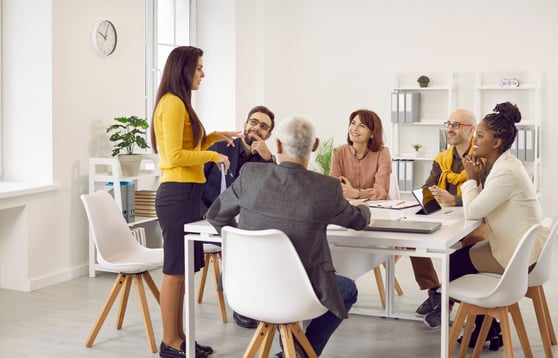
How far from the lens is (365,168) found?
462 centimetres

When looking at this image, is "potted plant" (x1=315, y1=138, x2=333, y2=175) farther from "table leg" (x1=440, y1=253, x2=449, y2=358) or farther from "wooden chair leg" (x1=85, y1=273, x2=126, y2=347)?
"table leg" (x1=440, y1=253, x2=449, y2=358)

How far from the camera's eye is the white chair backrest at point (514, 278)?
3174 millimetres

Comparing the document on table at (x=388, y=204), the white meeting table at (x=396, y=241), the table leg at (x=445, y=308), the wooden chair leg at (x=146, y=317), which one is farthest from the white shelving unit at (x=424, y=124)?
the table leg at (x=445, y=308)

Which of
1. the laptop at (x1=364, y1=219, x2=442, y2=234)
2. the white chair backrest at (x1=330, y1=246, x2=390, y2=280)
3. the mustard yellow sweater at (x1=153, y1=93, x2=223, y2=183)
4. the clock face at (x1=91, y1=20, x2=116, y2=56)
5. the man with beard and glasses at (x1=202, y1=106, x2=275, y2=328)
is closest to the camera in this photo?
the laptop at (x1=364, y1=219, x2=442, y2=234)

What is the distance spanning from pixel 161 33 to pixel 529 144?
3552mm

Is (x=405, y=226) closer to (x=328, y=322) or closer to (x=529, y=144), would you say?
(x=328, y=322)

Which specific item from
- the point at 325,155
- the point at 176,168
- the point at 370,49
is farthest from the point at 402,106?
the point at 176,168

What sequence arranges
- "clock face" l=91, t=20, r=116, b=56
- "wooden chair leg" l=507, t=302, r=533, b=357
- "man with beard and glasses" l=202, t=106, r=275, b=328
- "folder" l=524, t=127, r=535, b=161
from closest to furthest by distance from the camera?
"wooden chair leg" l=507, t=302, r=533, b=357
"man with beard and glasses" l=202, t=106, r=275, b=328
"clock face" l=91, t=20, r=116, b=56
"folder" l=524, t=127, r=535, b=161

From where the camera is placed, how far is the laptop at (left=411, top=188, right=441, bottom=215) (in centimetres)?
388

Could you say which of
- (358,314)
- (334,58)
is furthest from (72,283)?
(334,58)

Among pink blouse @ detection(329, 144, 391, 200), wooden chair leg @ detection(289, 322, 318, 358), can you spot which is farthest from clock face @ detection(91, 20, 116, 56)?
wooden chair leg @ detection(289, 322, 318, 358)

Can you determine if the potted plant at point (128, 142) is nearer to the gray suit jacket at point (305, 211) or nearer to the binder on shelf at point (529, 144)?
the gray suit jacket at point (305, 211)

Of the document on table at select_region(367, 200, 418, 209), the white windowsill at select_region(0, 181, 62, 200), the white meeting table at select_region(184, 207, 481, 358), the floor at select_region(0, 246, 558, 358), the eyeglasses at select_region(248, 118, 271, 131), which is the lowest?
the floor at select_region(0, 246, 558, 358)

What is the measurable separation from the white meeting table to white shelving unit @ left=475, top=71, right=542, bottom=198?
3386 millimetres
